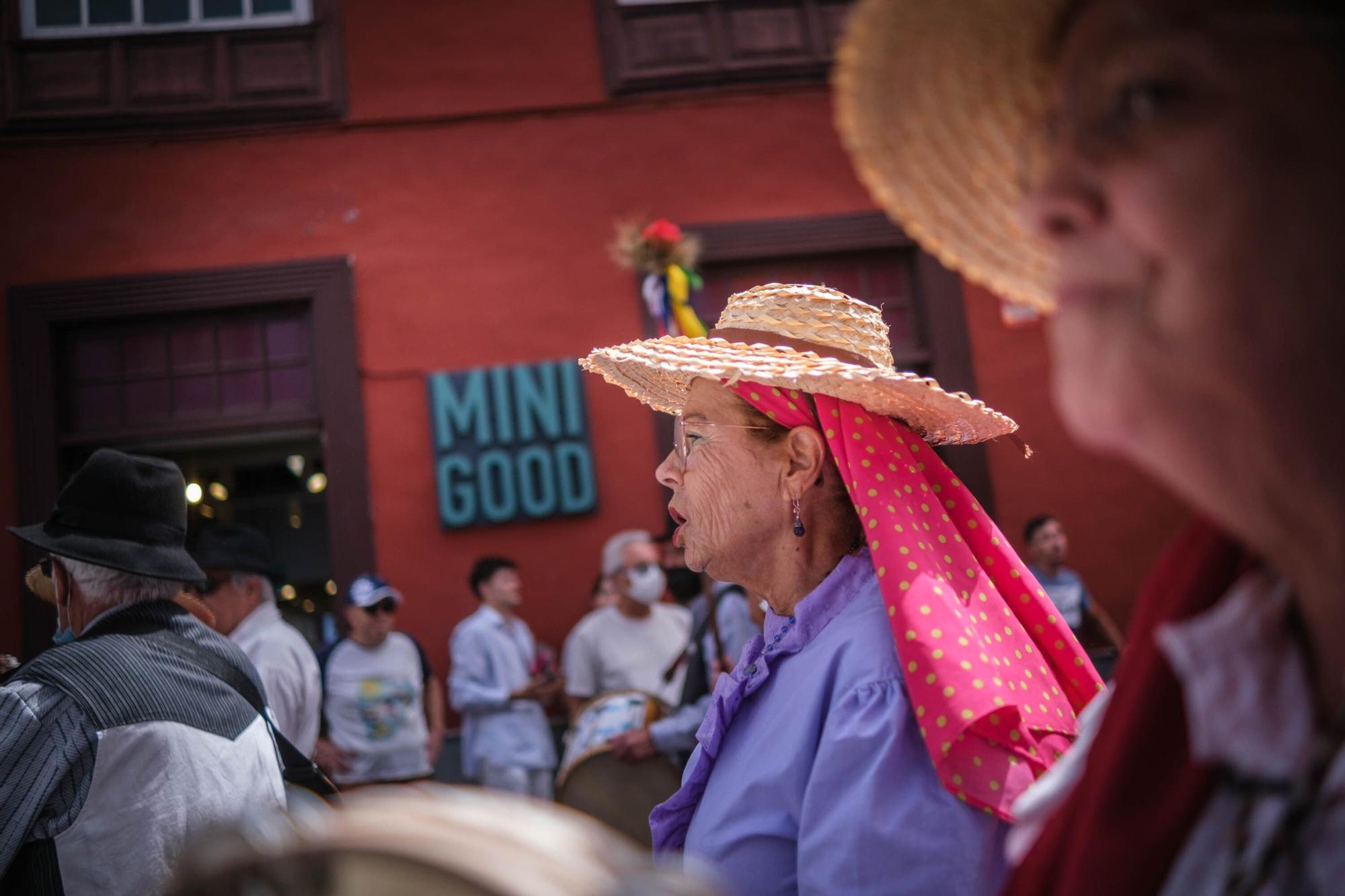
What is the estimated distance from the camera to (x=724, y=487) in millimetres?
2441

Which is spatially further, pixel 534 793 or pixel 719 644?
pixel 534 793

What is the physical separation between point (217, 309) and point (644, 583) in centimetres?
364

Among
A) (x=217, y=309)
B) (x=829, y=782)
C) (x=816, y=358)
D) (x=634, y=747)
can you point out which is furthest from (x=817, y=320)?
(x=217, y=309)

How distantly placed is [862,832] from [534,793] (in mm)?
5273

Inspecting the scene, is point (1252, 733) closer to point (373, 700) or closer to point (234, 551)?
point (234, 551)

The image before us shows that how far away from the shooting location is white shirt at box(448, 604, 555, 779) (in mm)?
6707

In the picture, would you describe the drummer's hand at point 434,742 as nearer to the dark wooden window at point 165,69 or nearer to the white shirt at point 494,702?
the white shirt at point 494,702

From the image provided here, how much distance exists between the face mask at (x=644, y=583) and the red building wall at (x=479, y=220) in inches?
40.3

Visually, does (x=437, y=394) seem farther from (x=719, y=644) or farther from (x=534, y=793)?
(x=719, y=644)

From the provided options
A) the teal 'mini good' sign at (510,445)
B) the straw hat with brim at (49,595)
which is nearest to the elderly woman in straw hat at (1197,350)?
the straw hat with brim at (49,595)

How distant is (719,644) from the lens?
17.3 ft

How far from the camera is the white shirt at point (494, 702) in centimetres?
671

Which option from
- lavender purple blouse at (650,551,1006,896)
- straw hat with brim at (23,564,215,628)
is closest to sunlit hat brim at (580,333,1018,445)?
lavender purple blouse at (650,551,1006,896)

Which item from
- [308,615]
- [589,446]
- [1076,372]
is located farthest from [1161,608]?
[308,615]
